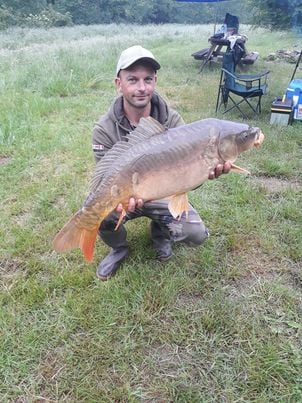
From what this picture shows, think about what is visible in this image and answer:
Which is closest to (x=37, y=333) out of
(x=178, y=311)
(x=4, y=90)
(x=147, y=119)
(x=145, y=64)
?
(x=178, y=311)

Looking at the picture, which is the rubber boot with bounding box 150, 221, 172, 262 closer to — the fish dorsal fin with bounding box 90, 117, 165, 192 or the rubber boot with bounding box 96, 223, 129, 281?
the rubber boot with bounding box 96, 223, 129, 281

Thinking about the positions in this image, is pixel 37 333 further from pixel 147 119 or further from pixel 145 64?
pixel 145 64

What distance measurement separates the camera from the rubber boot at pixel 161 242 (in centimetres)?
287

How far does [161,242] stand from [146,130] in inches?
45.9

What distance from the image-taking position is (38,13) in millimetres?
33875

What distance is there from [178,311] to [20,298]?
3.67 feet

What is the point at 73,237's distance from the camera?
213 centimetres

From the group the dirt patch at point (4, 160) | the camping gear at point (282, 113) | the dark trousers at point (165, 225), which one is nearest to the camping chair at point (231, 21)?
the camping gear at point (282, 113)

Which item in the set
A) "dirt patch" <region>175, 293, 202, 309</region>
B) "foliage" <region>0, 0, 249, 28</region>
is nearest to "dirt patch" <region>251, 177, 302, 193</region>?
"dirt patch" <region>175, 293, 202, 309</region>

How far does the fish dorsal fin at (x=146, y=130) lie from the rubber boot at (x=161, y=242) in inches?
37.9

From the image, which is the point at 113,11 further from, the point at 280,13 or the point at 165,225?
the point at 165,225

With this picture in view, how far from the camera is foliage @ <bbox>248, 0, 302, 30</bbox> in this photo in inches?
262

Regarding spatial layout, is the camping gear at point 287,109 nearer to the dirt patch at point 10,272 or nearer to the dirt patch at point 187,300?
the dirt patch at point 187,300

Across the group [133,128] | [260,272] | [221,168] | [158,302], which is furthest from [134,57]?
[260,272]
